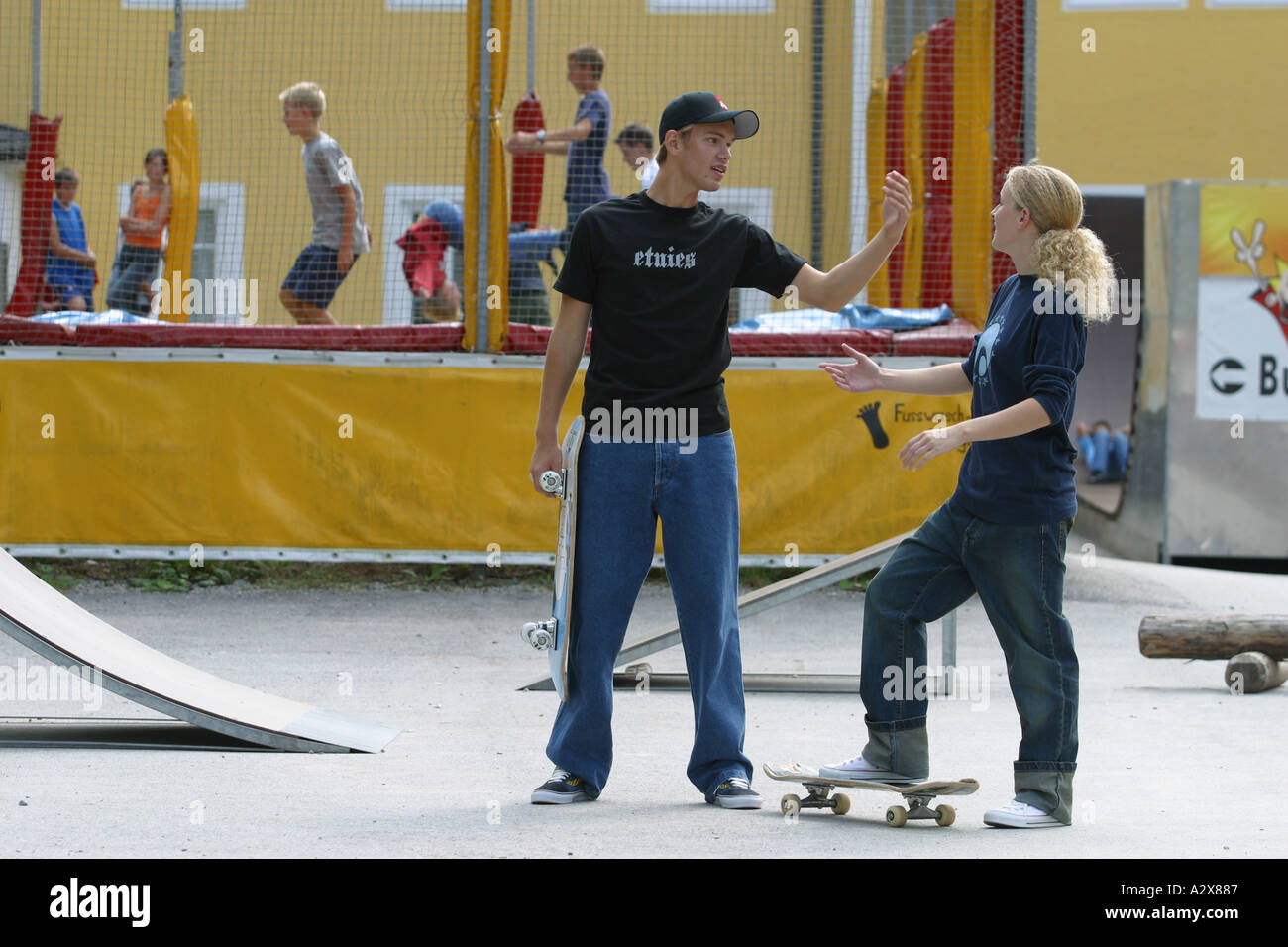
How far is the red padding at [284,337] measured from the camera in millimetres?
9539

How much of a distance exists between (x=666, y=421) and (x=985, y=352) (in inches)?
38.6

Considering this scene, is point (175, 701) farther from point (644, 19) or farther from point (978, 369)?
point (644, 19)

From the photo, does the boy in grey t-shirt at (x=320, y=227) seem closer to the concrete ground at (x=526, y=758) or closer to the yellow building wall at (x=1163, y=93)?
the concrete ground at (x=526, y=758)

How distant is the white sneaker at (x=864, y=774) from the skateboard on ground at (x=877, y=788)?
2cm

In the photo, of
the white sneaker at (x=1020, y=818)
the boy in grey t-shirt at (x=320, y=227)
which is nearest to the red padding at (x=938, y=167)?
the boy in grey t-shirt at (x=320, y=227)

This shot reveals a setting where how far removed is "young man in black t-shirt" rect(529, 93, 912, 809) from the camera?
4.86 metres

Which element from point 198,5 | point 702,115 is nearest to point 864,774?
point 702,115

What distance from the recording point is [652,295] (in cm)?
488

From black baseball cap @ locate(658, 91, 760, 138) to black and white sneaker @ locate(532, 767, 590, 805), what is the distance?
2.03m

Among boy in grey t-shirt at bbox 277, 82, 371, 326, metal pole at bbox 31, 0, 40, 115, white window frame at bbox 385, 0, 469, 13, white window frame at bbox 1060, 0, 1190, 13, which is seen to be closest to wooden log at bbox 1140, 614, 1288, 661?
boy in grey t-shirt at bbox 277, 82, 371, 326

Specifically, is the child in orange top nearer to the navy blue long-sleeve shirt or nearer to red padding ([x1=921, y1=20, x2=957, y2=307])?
red padding ([x1=921, y1=20, x2=957, y2=307])

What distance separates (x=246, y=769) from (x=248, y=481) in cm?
445

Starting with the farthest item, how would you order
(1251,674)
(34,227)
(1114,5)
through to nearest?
1. (1114,5)
2. (34,227)
3. (1251,674)

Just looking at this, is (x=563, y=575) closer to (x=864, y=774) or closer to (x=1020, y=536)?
(x=864, y=774)
